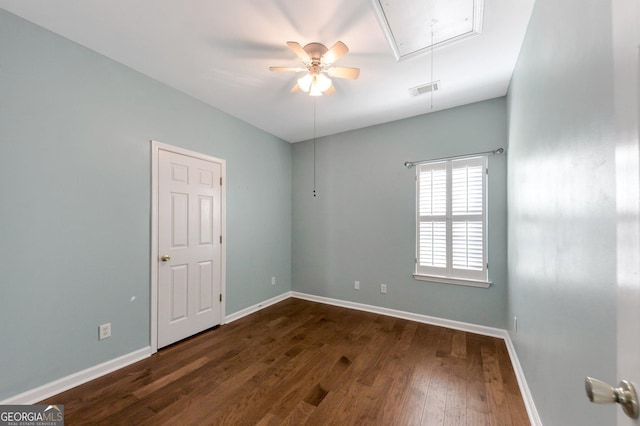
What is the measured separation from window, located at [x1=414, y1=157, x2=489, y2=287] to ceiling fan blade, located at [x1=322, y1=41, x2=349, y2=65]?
1997 mm

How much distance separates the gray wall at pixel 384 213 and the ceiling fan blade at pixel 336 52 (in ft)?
3.92

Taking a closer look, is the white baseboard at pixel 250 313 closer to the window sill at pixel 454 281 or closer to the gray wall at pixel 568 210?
the gray wall at pixel 568 210

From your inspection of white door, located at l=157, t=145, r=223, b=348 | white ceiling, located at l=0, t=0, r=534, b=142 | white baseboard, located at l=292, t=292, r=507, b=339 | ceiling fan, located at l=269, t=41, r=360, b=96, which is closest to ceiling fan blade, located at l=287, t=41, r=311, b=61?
ceiling fan, located at l=269, t=41, r=360, b=96

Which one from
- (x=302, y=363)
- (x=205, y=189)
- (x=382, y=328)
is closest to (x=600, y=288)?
(x=302, y=363)

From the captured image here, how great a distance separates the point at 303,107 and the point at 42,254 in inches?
113

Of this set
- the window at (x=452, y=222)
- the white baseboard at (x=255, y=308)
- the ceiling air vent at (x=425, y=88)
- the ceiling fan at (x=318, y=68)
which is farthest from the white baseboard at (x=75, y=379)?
the ceiling air vent at (x=425, y=88)

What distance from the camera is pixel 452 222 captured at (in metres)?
3.21

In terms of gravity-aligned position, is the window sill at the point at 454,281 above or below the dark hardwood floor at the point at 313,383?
above

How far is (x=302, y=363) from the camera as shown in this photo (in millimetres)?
2412

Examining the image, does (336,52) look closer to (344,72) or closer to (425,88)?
(344,72)

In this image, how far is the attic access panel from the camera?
1688 millimetres

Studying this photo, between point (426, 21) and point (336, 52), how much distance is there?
2.18 ft

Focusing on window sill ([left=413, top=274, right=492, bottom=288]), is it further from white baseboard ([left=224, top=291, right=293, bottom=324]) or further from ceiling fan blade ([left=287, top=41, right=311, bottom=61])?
ceiling fan blade ([left=287, top=41, right=311, bottom=61])

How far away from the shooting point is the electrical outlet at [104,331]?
7.31 feet
